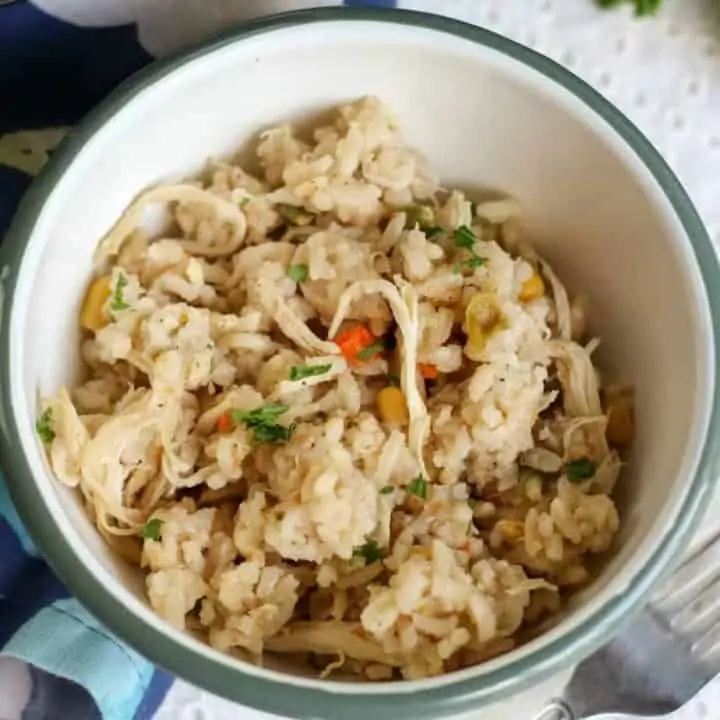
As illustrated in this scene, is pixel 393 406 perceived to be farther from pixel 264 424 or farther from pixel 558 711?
pixel 558 711

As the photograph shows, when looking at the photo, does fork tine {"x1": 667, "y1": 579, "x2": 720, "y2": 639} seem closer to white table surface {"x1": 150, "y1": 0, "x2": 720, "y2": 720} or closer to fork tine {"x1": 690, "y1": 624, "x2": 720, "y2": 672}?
fork tine {"x1": 690, "y1": 624, "x2": 720, "y2": 672}

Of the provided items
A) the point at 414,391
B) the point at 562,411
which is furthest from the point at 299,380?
the point at 562,411

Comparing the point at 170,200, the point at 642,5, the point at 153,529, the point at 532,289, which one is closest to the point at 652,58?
the point at 642,5

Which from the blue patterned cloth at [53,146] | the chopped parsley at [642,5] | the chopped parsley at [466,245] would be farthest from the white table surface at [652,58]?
the chopped parsley at [466,245]

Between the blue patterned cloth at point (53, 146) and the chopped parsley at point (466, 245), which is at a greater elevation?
the chopped parsley at point (466, 245)

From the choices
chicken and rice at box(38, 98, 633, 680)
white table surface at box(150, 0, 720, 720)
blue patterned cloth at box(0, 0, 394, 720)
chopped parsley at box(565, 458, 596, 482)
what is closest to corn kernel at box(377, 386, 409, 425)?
chicken and rice at box(38, 98, 633, 680)

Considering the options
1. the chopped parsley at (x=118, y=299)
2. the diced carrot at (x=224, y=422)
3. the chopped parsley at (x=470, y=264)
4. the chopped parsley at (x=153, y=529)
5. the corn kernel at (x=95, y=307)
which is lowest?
the chopped parsley at (x=153, y=529)

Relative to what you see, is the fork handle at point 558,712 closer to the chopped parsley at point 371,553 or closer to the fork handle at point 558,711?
the fork handle at point 558,711
